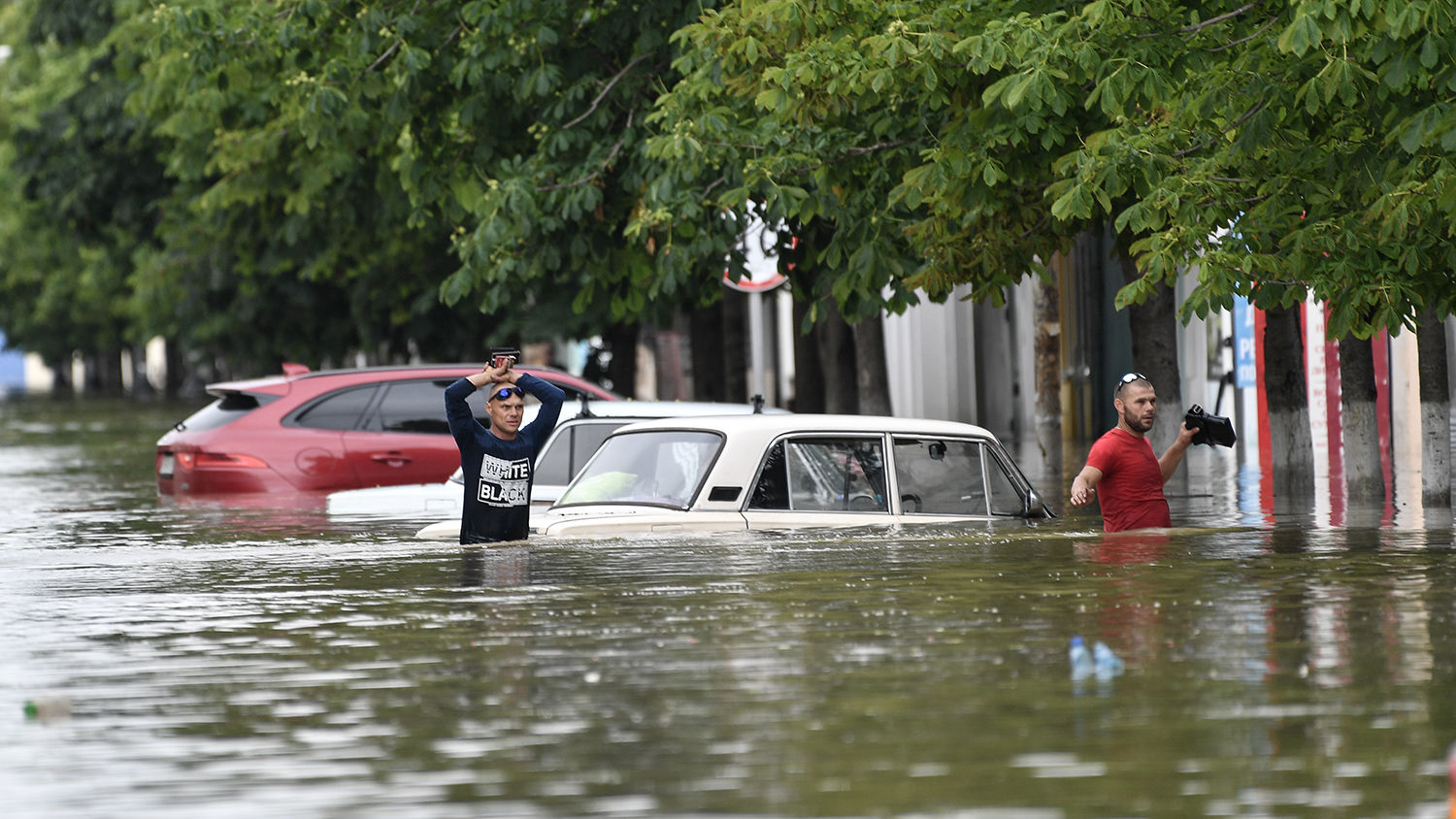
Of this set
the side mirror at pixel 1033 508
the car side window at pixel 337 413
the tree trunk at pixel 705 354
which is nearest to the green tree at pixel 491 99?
the car side window at pixel 337 413

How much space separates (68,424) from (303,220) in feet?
91.5

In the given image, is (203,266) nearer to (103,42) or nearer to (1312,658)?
(103,42)

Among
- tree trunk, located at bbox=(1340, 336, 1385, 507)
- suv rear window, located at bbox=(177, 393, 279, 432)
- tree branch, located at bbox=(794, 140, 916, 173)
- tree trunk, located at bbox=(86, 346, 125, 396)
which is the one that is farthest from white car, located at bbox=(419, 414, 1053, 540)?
tree trunk, located at bbox=(86, 346, 125, 396)

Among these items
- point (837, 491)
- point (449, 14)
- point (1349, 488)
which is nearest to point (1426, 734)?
point (837, 491)

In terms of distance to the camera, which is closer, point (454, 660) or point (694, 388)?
point (454, 660)

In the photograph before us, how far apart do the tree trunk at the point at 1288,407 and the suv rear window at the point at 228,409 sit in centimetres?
782

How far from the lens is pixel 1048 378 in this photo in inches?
907

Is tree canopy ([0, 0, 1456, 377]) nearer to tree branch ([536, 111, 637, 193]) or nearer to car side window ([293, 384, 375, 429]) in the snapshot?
tree branch ([536, 111, 637, 193])

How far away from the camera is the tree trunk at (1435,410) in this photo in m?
16.4

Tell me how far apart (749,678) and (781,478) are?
384cm

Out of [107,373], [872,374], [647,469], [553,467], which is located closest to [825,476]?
[647,469]

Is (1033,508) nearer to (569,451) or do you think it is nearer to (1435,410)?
(569,451)

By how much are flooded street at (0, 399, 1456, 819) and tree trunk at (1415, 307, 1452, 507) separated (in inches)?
87.0

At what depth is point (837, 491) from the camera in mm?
12367
